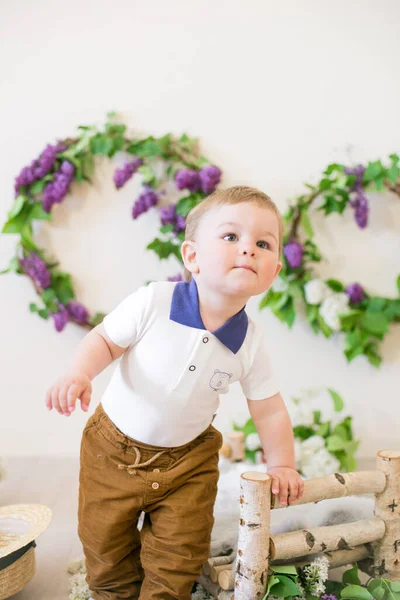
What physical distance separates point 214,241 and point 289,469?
49 cm

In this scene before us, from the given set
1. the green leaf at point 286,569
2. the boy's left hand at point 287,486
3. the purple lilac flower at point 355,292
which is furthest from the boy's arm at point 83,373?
the purple lilac flower at point 355,292

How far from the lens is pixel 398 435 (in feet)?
8.13

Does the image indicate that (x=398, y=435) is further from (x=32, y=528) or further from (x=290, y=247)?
(x=32, y=528)

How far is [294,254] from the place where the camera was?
2311mm

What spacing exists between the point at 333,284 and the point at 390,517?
1115mm

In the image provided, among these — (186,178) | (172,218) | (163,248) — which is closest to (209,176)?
(186,178)

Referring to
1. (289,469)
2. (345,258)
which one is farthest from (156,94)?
(289,469)

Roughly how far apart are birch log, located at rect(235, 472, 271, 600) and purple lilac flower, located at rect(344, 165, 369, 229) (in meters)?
1.39

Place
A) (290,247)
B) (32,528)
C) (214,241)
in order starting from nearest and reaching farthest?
(214,241) < (32,528) < (290,247)

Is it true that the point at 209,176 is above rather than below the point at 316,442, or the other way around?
above

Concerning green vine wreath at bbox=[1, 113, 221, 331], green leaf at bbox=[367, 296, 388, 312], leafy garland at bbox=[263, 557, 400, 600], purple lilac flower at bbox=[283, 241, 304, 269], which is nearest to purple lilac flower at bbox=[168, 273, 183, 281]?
green vine wreath at bbox=[1, 113, 221, 331]

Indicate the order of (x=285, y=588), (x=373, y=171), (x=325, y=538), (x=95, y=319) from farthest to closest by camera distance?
(x=95, y=319) < (x=373, y=171) < (x=325, y=538) < (x=285, y=588)

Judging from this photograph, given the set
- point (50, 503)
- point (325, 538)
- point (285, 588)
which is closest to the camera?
point (285, 588)

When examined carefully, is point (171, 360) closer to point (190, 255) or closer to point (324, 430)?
point (190, 255)
